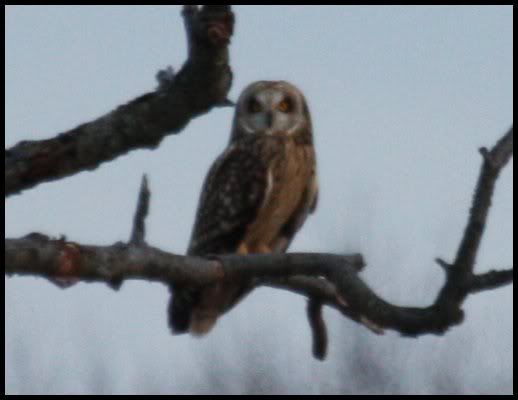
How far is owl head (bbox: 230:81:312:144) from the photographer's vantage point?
720cm

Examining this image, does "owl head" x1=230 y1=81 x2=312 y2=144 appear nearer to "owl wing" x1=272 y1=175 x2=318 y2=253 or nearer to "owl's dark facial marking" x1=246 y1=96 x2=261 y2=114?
"owl's dark facial marking" x1=246 y1=96 x2=261 y2=114

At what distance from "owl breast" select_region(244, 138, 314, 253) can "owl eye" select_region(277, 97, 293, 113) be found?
1.52 feet

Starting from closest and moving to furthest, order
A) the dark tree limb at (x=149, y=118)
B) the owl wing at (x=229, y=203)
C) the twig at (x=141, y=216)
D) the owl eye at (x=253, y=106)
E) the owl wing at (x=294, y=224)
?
the dark tree limb at (x=149, y=118)
the twig at (x=141, y=216)
the owl wing at (x=229, y=203)
the owl wing at (x=294, y=224)
the owl eye at (x=253, y=106)

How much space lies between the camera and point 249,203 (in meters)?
6.58

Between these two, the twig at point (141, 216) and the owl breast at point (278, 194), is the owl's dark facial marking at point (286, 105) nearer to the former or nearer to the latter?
the owl breast at point (278, 194)

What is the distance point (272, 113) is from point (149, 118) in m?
4.35

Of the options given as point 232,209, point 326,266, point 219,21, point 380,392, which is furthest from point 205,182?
point 380,392

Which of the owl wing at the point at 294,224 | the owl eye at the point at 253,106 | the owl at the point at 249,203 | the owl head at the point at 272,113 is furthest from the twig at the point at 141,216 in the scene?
the owl eye at the point at 253,106

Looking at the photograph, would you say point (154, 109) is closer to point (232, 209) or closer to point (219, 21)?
point (219, 21)

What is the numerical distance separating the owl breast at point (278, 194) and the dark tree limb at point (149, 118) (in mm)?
3575

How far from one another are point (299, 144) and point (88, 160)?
4.20 m

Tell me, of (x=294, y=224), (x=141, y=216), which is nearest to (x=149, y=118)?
(x=141, y=216)

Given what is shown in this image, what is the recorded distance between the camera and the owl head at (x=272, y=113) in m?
7.20

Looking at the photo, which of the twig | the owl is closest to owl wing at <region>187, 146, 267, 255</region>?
the owl
